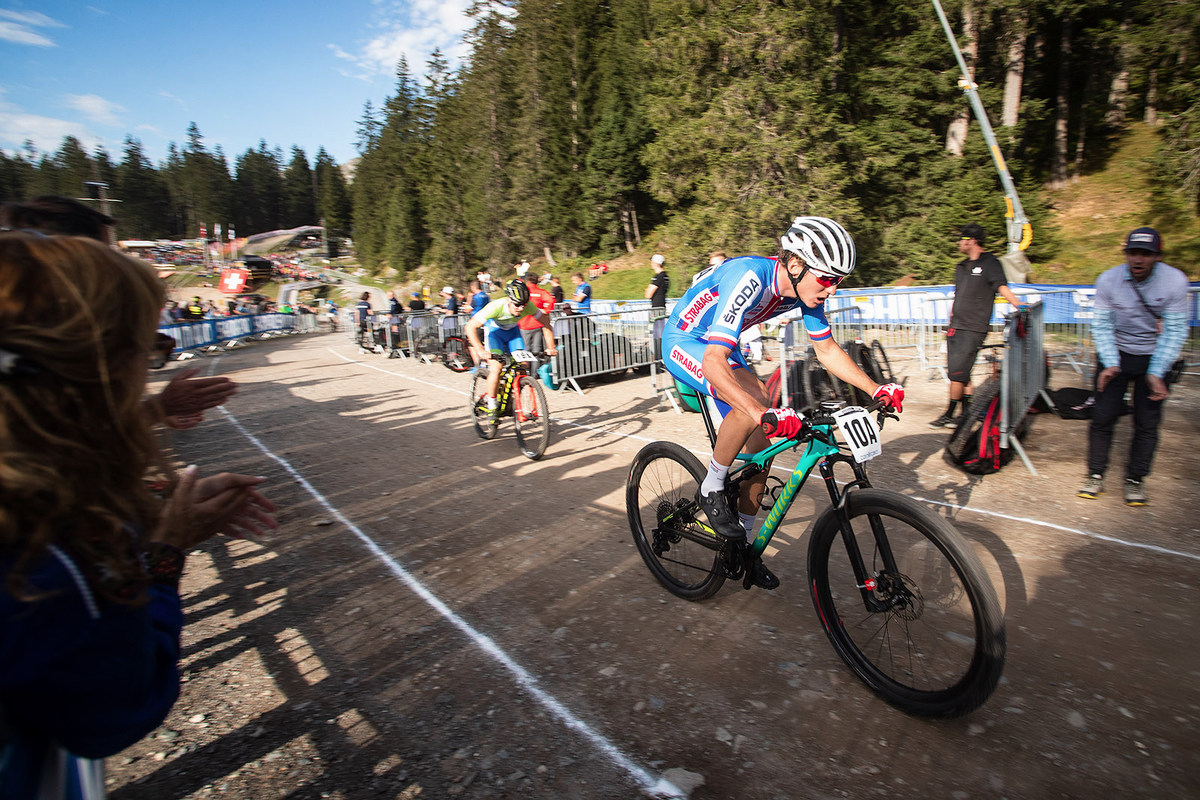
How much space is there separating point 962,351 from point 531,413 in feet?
16.4

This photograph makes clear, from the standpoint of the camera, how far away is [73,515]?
3.56 feet

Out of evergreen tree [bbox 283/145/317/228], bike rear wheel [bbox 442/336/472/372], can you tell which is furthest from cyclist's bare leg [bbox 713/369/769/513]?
evergreen tree [bbox 283/145/317/228]

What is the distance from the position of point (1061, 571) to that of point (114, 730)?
492cm

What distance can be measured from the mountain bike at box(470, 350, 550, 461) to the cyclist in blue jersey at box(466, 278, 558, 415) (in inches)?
3.5

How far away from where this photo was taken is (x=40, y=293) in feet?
3.51

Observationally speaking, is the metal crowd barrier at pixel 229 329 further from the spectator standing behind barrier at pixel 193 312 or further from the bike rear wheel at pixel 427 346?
the bike rear wheel at pixel 427 346

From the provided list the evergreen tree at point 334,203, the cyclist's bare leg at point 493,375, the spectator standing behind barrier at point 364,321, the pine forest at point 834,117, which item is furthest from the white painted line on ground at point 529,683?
the evergreen tree at point 334,203

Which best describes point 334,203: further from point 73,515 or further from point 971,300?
point 73,515

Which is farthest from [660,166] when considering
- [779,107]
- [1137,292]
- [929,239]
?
[1137,292]

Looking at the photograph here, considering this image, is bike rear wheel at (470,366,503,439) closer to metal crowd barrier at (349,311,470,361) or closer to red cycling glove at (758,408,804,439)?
red cycling glove at (758,408,804,439)

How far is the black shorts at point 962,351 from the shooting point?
718cm

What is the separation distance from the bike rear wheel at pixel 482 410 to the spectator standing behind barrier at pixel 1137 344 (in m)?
6.35

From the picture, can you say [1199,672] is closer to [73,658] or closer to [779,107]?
[73,658]

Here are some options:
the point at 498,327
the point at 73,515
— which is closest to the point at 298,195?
the point at 498,327
